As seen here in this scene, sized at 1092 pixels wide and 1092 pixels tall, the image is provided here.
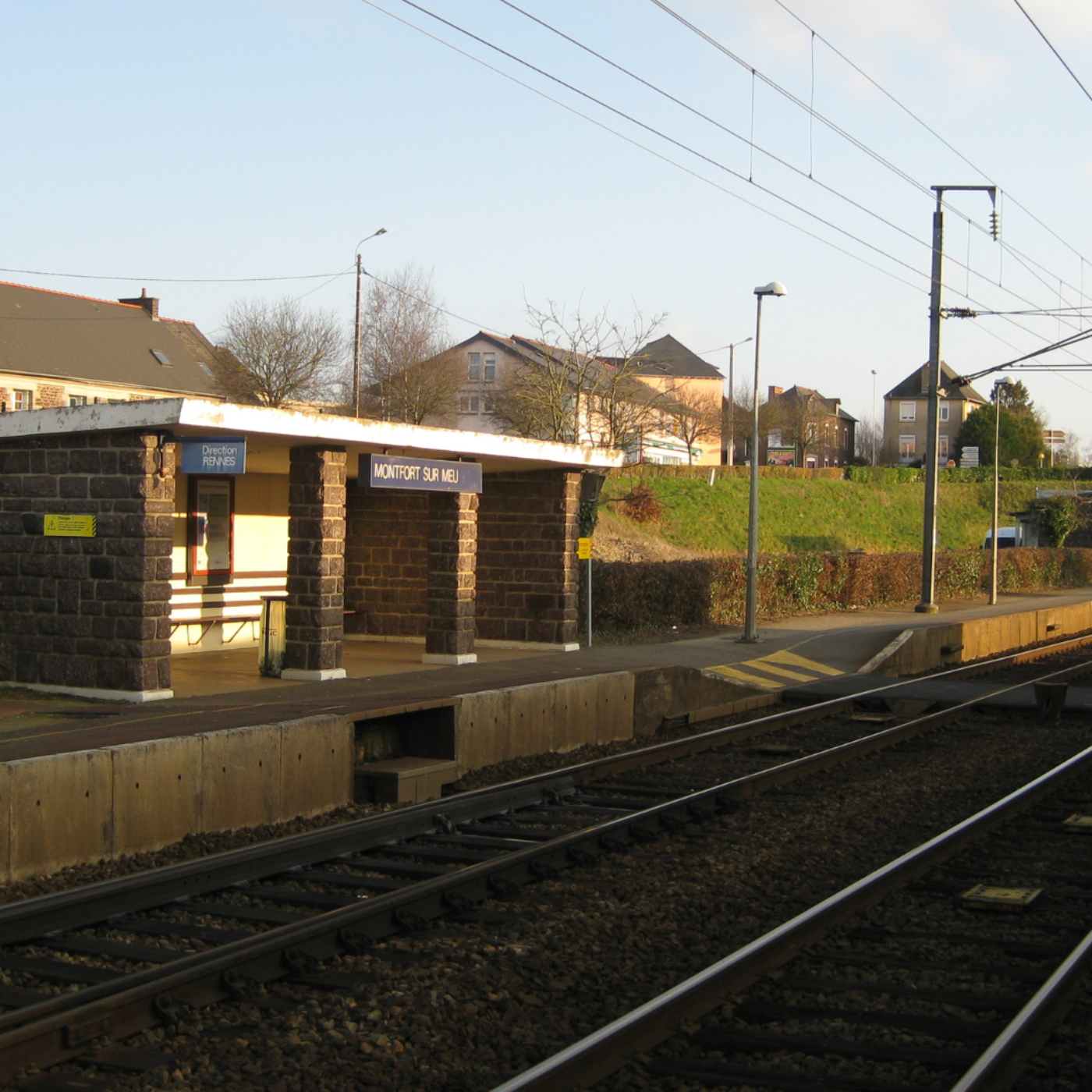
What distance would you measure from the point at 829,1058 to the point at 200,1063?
236cm

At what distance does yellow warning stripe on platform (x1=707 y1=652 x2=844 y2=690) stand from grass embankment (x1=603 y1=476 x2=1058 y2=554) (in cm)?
2648

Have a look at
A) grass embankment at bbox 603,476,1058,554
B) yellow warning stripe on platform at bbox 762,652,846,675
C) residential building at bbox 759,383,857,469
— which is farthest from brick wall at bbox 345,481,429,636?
residential building at bbox 759,383,857,469

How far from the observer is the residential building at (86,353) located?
48344 millimetres

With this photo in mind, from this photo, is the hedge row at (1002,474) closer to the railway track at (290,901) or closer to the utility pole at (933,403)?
the utility pole at (933,403)

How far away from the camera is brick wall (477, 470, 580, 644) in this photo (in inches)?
738

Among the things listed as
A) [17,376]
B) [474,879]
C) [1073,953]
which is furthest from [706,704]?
[17,376]

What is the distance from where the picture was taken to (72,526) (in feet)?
42.7

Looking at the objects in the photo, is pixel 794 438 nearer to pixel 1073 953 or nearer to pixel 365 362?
pixel 365 362

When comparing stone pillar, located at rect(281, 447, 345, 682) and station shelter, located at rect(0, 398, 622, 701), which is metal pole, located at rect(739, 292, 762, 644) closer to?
station shelter, located at rect(0, 398, 622, 701)

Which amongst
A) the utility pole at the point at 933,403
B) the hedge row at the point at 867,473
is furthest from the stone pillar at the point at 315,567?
the hedge row at the point at 867,473

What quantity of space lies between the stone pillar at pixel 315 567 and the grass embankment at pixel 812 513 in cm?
3262

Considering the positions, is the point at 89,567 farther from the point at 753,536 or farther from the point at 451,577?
the point at 753,536

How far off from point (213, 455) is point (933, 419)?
21.3 meters

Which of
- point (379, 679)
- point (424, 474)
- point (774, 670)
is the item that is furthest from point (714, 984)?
point (774, 670)
